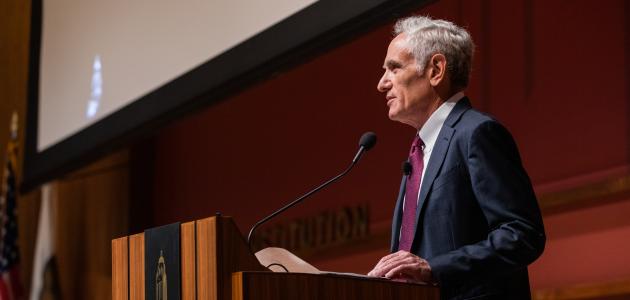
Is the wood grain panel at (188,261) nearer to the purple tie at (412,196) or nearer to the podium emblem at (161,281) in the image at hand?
the podium emblem at (161,281)

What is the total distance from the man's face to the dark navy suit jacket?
12 centimetres

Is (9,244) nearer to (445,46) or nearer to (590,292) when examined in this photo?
(590,292)

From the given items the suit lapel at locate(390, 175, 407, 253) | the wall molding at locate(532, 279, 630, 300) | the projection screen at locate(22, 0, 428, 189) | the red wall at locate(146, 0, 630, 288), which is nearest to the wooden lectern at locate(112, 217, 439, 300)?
the suit lapel at locate(390, 175, 407, 253)

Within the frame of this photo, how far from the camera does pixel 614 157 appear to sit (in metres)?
3.89

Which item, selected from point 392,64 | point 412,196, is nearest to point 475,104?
point 392,64

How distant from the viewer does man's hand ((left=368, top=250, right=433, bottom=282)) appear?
79.8 inches

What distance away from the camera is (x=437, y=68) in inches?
95.1

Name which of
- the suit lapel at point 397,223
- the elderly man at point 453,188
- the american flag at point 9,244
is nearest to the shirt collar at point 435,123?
the elderly man at point 453,188

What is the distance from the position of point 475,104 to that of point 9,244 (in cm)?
321

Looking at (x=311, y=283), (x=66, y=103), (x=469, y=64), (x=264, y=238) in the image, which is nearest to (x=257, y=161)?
(x=264, y=238)

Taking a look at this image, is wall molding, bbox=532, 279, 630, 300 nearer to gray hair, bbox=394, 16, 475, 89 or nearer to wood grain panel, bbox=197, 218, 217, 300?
gray hair, bbox=394, 16, 475, 89

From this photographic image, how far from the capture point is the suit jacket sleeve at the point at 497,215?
2053 millimetres

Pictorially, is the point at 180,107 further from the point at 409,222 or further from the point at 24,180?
the point at 409,222

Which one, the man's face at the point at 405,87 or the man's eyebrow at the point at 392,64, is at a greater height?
the man's eyebrow at the point at 392,64
